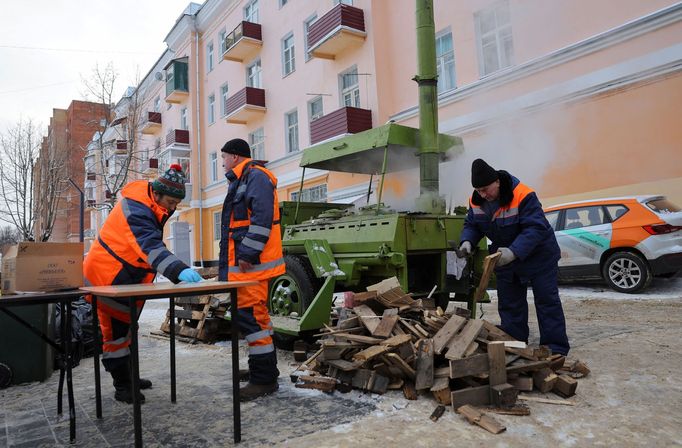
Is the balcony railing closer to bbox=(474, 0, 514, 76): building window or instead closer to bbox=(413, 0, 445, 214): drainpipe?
bbox=(474, 0, 514, 76): building window

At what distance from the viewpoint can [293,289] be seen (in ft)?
16.1

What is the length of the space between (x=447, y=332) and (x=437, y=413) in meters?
0.71

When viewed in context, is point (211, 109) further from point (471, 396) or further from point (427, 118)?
point (471, 396)

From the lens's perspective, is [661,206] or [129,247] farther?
[661,206]

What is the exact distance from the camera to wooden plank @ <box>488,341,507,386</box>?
305 cm

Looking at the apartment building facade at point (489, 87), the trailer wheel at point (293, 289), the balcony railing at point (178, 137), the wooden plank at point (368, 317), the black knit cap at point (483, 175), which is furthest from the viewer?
the balcony railing at point (178, 137)

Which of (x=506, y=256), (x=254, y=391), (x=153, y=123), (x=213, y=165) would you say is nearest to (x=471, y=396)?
(x=506, y=256)

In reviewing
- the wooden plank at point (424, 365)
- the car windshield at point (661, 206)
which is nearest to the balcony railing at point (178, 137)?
the car windshield at point (661, 206)

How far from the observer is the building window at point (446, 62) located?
1196cm

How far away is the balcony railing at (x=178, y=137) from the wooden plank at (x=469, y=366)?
2290 centimetres

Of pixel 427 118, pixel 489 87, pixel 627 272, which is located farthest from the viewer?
pixel 489 87

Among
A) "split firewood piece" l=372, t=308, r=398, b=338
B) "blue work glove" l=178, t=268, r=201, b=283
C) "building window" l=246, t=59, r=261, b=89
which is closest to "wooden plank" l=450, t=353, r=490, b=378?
"split firewood piece" l=372, t=308, r=398, b=338

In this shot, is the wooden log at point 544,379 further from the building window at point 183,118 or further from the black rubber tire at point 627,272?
the building window at point 183,118

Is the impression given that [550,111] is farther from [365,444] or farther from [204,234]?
[204,234]
